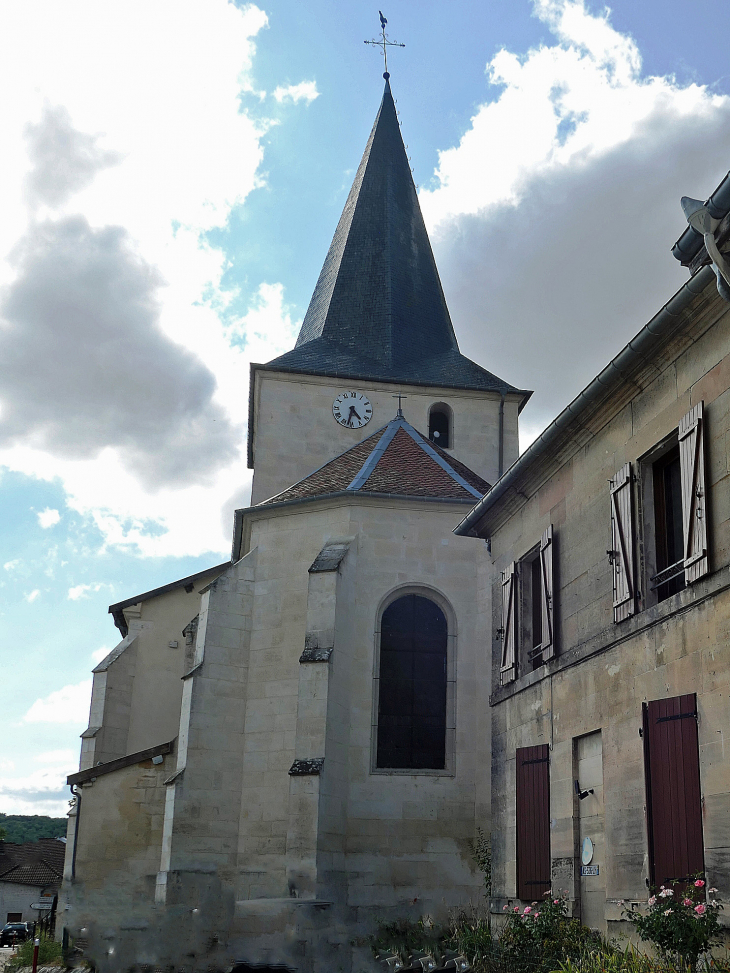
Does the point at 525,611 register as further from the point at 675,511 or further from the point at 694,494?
the point at 694,494

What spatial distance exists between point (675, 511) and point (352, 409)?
17140mm

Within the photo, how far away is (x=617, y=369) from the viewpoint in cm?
976

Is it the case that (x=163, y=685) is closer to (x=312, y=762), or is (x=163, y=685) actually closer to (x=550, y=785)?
(x=312, y=762)

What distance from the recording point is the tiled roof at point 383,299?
88.1 feet

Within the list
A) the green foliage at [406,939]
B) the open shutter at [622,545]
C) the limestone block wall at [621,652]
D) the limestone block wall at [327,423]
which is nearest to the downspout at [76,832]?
the green foliage at [406,939]

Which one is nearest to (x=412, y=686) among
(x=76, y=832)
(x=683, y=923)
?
(x=76, y=832)

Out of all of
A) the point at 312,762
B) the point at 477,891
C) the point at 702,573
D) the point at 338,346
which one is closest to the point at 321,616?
the point at 312,762

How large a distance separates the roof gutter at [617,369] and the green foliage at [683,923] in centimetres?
465

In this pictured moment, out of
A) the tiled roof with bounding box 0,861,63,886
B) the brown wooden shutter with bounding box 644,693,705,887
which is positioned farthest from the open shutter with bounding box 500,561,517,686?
the tiled roof with bounding box 0,861,63,886

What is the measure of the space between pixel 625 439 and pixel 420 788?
7684mm

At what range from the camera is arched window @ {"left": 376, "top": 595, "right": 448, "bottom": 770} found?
15.7 m

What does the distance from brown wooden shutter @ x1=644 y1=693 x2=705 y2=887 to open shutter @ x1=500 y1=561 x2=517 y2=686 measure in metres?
3.73

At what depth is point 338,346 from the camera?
2733 cm

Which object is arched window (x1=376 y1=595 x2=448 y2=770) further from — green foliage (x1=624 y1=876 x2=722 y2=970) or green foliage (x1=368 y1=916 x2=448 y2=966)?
green foliage (x1=624 y1=876 x2=722 y2=970)
